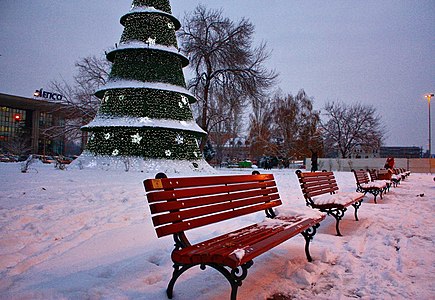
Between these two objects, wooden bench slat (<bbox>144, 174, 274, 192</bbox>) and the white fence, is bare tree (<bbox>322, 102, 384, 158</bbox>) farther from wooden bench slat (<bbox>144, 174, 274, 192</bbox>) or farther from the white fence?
wooden bench slat (<bbox>144, 174, 274, 192</bbox>)

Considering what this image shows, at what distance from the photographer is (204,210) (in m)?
3.14

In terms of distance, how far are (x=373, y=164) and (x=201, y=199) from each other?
118 ft

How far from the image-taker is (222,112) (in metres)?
28.6

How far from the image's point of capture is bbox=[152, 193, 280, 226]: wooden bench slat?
262 cm

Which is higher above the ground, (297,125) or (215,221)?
(297,125)

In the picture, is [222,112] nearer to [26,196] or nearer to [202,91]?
[202,91]

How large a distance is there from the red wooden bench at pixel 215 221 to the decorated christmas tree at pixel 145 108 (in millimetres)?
11841

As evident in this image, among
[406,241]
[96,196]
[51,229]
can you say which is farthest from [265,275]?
[96,196]

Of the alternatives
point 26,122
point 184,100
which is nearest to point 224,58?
point 184,100

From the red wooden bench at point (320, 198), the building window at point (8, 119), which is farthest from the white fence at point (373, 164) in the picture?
the building window at point (8, 119)

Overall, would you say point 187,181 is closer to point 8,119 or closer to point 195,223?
point 195,223

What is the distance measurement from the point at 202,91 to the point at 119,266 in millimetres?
24509

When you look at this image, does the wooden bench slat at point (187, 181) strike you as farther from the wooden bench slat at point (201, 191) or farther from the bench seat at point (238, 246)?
the bench seat at point (238, 246)

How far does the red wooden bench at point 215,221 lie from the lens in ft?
8.00
